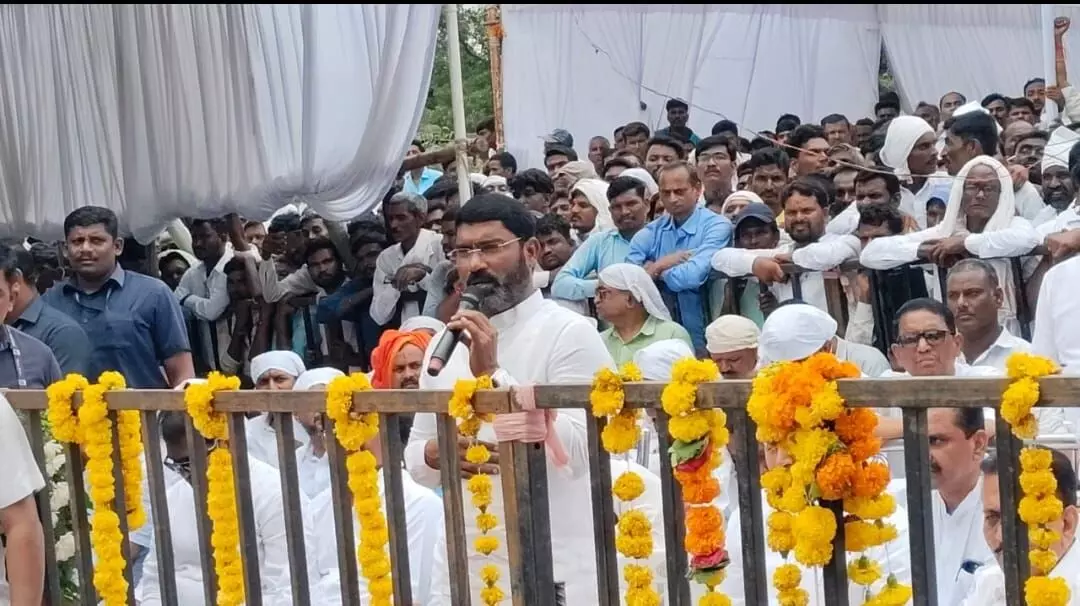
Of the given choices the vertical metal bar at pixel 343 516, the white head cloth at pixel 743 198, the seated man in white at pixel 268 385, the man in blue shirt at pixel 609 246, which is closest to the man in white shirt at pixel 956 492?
the vertical metal bar at pixel 343 516

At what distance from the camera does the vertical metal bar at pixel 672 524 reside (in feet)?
10.4

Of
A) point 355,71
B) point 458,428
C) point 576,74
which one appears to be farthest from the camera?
point 576,74

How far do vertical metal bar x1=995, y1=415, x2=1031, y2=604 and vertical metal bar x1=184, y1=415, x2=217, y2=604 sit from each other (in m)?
2.02

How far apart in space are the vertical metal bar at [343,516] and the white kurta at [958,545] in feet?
4.90

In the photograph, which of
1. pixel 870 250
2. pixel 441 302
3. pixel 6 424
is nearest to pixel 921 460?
pixel 6 424

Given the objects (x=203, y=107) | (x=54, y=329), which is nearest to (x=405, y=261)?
Answer: (x=203, y=107)

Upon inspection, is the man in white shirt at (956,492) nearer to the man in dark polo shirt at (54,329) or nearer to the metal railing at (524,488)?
the metal railing at (524,488)

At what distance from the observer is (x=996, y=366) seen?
5223mm

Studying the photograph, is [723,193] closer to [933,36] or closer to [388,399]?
[388,399]

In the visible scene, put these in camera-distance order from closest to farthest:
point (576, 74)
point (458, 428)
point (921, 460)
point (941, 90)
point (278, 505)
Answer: point (921, 460) → point (458, 428) → point (278, 505) → point (576, 74) → point (941, 90)

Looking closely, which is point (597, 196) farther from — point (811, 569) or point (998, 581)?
point (998, 581)

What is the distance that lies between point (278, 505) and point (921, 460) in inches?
94.8

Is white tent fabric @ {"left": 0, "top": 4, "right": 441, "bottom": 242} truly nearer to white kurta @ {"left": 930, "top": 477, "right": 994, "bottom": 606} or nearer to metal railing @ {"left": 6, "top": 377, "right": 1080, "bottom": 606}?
metal railing @ {"left": 6, "top": 377, "right": 1080, "bottom": 606}

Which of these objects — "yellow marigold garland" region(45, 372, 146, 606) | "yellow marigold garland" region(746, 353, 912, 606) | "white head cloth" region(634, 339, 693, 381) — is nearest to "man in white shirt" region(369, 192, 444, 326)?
"white head cloth" region(634, 339, 693, 381)
